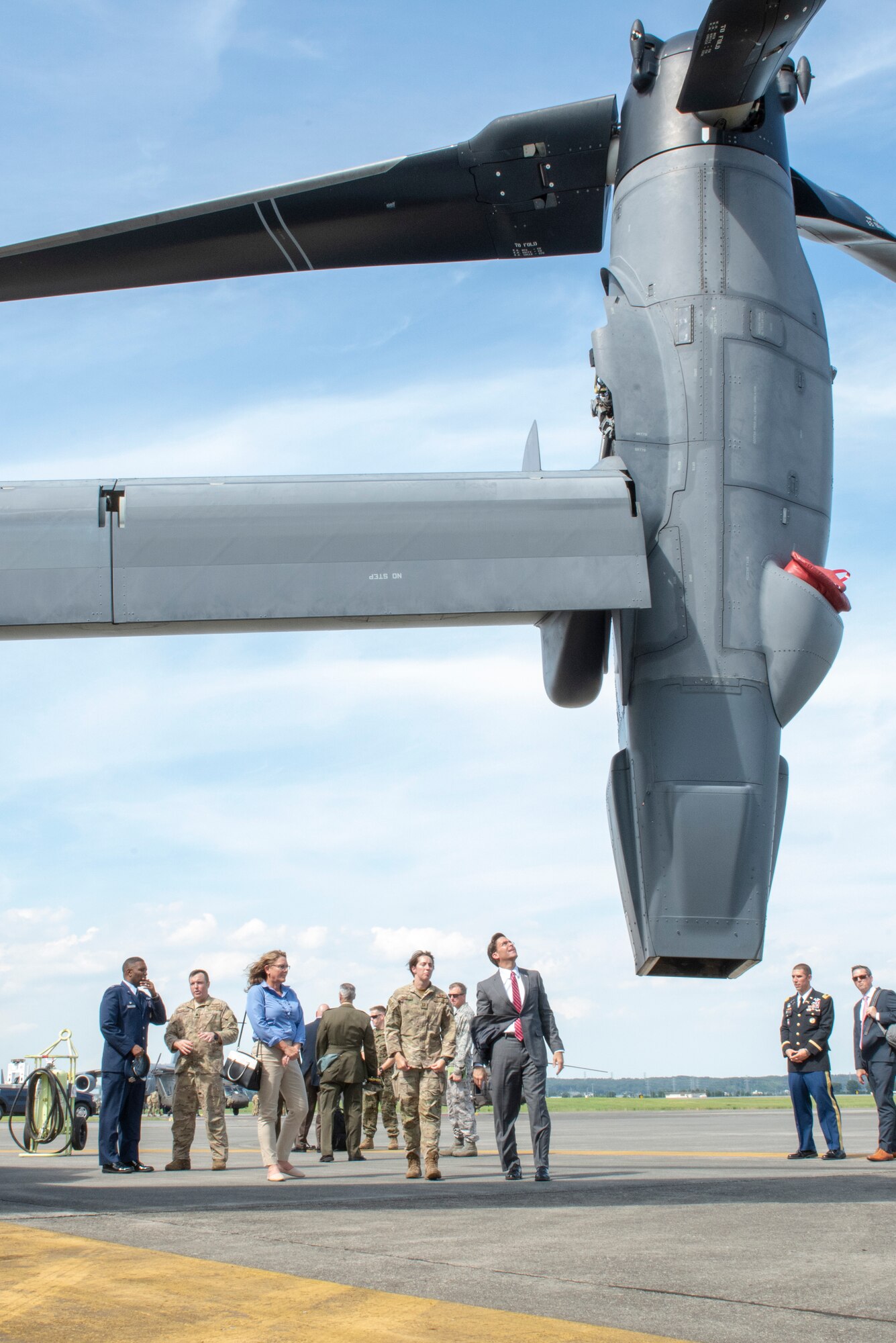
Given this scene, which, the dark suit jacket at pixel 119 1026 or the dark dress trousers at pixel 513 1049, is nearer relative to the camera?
the dark dress trousers at pixel 513 1049

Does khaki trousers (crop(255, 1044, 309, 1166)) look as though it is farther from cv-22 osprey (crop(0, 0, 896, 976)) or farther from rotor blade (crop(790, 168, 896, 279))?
rotor blade (crop(790, 168, 896, 279))

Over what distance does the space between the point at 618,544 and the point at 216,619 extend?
217 centimetres

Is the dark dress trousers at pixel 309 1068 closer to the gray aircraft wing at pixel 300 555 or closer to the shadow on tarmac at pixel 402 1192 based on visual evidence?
the shadow on tarmac at pixel 402 1192

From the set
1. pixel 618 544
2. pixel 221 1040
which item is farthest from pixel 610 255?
pixel 221 1040

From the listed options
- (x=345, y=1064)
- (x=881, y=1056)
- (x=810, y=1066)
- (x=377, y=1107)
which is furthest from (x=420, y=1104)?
(x=377, y=1107)

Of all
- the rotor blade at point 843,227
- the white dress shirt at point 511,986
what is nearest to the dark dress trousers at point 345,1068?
the white dress shirt at point 511,986

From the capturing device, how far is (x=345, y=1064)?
11.4m

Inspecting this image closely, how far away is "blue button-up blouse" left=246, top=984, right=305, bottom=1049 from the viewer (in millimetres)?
9352

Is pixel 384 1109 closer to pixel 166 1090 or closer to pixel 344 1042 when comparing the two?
pixel 344 1042

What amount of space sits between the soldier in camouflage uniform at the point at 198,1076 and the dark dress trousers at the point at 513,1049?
2554mm

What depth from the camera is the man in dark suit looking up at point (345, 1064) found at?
11398 millimetres

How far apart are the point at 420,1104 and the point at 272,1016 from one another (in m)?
1.26

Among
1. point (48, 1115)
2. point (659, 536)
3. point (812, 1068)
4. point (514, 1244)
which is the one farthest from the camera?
point (48, 1115)

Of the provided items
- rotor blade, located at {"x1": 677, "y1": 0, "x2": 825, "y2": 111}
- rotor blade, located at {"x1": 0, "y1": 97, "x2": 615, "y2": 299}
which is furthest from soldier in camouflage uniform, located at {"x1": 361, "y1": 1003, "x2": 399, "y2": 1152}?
rotor blade, located at {"x1": 677, "y1": 0, "x2": 825, "y2": 111}
